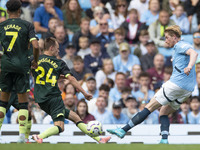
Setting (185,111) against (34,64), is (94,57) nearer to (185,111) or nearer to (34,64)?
(185,111)

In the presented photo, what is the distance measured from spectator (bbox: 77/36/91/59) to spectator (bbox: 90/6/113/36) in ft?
1.78

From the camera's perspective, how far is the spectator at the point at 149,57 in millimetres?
13344

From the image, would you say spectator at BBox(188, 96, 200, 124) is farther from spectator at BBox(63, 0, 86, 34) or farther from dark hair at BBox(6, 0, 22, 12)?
dark hair at BBox(6, 0, 22, 12)

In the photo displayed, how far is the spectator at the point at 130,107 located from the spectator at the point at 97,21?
295cm

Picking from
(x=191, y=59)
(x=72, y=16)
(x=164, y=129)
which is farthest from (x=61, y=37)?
(x=191, y=59)

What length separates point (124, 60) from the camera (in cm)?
1348

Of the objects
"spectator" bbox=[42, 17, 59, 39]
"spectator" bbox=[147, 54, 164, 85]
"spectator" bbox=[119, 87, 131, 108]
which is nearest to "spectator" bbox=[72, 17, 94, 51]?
"spectator" bbox=[42, 17, 59, 39]

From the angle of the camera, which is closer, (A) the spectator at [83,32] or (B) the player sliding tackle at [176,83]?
(B) the player sliding tackle at [176,83]

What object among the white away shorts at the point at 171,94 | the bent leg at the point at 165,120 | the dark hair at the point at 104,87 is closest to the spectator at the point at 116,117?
the dark hair at the point at 104,87

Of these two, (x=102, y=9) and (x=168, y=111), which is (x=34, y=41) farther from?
(x=102, y=9)

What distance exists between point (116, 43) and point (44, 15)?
2189 mm

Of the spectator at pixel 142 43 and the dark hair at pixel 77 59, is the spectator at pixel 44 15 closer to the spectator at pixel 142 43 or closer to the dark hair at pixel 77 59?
the dark hair at pixel 77 59

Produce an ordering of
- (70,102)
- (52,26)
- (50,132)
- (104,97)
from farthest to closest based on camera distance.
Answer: (52,26), (104,97), (70,102), (50,132)

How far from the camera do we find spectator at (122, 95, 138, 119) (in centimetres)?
1193
